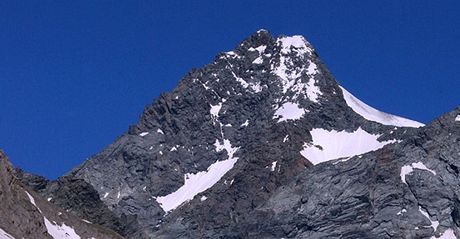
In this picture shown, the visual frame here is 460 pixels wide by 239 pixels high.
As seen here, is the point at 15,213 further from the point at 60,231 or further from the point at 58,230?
the point at 60,231

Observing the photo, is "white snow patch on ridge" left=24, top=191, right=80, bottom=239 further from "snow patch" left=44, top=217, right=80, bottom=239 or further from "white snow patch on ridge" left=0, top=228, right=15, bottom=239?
"white snow patch on ridge" left=0, top=228, right=15, bottom=239

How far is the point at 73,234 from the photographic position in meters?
168

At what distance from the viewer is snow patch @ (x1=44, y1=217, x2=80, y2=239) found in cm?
15762

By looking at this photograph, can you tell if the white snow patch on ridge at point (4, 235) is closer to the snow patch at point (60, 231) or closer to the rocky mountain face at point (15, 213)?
the rocky mountain face at point (15, 213)

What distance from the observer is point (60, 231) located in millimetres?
161875

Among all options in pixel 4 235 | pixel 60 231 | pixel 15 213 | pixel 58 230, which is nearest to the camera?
pixel 4 235

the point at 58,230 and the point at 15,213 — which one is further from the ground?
the point at 58,230

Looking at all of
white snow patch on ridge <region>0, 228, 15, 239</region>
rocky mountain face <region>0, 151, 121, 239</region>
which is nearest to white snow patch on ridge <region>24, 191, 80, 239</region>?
rocky mountain face <region>0, 151, 121, 239</region>

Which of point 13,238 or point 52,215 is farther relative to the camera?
point 52,215

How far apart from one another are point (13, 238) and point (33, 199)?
37.3m

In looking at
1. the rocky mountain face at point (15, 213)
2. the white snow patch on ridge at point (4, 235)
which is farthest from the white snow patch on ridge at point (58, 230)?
the white snow patch on ridge at point (4, 235)

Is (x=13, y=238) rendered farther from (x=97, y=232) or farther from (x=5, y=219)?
(x=97, y=232)

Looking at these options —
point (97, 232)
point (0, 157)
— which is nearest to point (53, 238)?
point (0, 157)

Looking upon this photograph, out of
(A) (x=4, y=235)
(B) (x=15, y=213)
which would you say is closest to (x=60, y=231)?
(B) (x=15, y=213)
